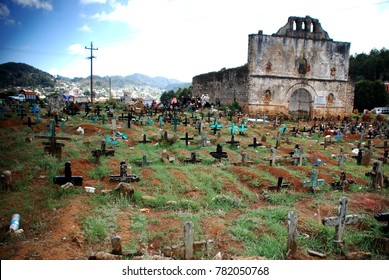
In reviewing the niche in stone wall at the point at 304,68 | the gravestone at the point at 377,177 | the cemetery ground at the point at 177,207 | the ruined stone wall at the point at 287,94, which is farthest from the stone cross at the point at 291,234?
the niche in stone wall at the point at 304,68

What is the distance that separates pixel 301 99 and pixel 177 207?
27732 mm

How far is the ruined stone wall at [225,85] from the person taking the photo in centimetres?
2947

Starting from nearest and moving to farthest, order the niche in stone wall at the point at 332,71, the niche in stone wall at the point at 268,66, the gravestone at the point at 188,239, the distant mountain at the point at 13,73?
the gravestone at the point at 188,239 < the distant mountain at the point at 13,73 < the niche in stone wall at the point at 268,66 < the niche in stone wall at the point at 332,71

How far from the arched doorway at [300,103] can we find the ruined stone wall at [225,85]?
5695mm

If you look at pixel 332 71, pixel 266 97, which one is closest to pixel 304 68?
pixel 332 71

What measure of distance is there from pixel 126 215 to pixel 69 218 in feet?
3.62

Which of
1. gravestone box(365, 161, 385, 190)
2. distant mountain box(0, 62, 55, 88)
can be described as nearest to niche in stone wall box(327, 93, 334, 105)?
gravestone box(365, 161, 385, 190)

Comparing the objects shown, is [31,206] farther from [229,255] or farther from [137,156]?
[137,156]

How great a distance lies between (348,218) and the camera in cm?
511

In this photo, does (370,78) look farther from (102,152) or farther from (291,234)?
(291,234)

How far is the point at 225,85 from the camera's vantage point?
34.0m

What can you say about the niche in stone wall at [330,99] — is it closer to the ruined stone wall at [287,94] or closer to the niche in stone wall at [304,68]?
the ruined stone wall at [287,94]

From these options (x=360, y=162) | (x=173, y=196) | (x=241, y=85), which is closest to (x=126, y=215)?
(x=173, y=196)

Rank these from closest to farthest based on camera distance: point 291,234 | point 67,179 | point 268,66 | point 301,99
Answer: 1. point 291,234
2. point 67,179
3. point 268,66
4. point 301,99
